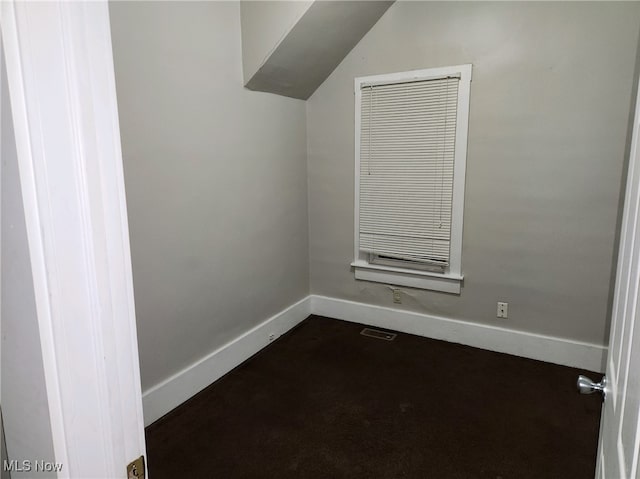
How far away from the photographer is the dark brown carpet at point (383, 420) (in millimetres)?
1909

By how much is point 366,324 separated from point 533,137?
73.8 inches

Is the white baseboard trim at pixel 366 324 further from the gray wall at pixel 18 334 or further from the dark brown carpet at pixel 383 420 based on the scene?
the gray wall at pixel 18 334

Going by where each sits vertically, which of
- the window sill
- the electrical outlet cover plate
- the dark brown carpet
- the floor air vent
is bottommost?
the dark brown carpet

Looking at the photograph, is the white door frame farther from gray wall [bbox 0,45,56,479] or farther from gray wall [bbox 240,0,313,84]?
gray wall [bbox 240,0,313,84]

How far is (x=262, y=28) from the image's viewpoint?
2.49 metres

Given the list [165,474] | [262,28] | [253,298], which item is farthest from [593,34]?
[165,474]

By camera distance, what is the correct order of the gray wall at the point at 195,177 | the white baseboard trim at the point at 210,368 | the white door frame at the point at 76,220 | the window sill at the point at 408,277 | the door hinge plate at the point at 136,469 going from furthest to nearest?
the window sill at the point at 408,277 < the white baseboard trim at the point at 210,368 < the gray wall at the point at 195,177 < the door hinge plate at the point at 136,469 < the white door frame at the point at 76,220

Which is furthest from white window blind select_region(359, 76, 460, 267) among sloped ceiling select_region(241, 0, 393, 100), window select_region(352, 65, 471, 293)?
sloped ceiling select_region(241, 0, 393, 100)

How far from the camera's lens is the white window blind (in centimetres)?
291

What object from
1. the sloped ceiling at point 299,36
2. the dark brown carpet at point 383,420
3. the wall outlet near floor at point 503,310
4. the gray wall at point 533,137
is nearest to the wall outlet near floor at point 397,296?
the gray wall at point 533,137

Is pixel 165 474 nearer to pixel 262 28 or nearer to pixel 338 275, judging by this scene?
pixel 338 275

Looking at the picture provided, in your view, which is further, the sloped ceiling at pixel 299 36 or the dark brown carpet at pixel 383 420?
the sloped ceiling at pixel 299 36

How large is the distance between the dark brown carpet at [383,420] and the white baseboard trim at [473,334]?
0.09 m

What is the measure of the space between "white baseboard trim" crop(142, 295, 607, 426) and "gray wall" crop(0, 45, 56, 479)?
151cm
